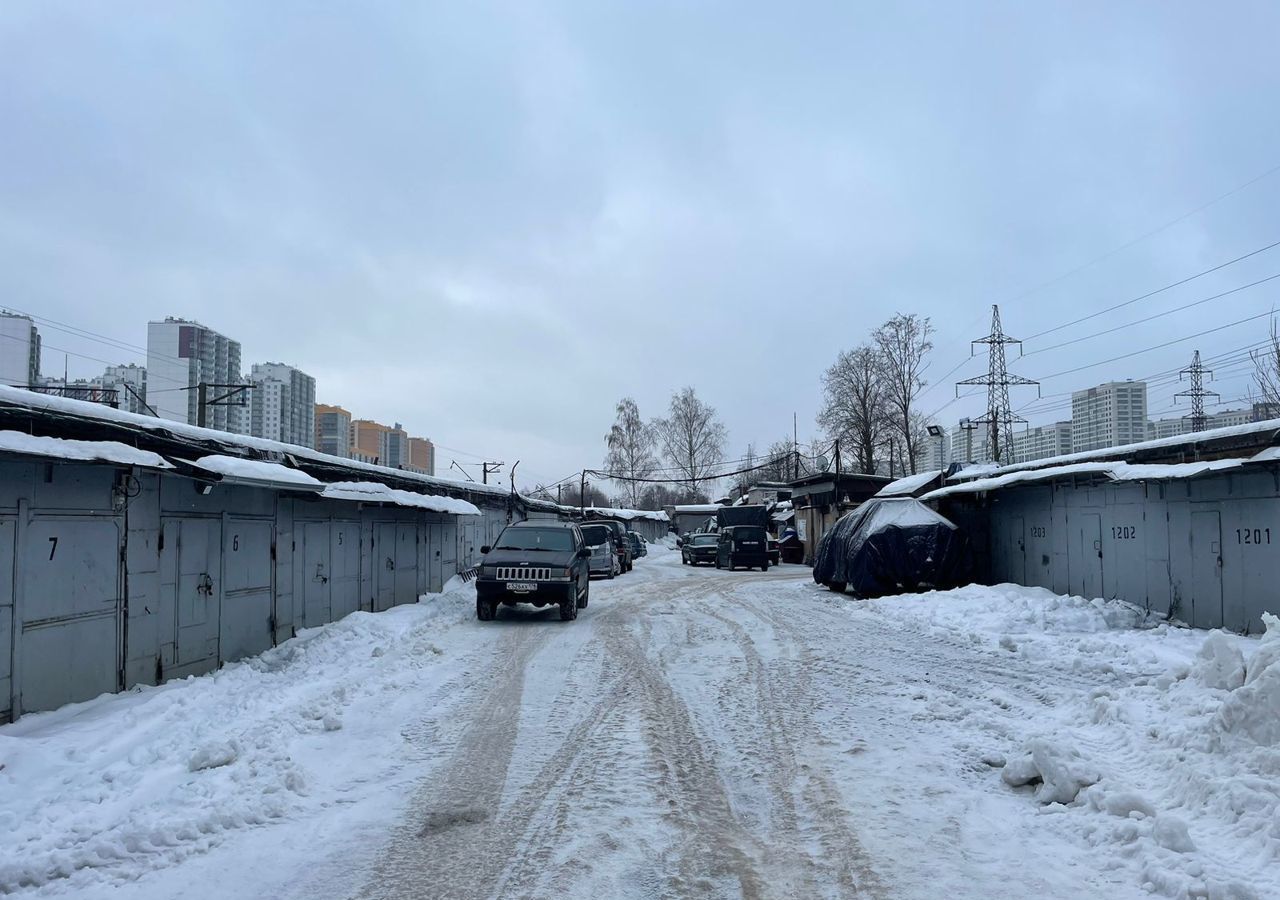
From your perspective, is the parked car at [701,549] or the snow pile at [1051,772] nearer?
the snow pile at [1051,772]

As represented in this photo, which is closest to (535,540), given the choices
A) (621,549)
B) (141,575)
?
(141,575)

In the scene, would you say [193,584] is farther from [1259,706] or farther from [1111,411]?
[1111,411]

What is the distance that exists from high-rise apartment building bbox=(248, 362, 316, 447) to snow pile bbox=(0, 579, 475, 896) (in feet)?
143

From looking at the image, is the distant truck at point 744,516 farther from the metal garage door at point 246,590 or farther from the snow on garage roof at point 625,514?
the metal garage door at point 246,590

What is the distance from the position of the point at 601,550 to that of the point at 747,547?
844cm

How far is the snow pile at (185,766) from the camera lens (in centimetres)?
466

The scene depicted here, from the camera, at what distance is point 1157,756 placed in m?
5.94

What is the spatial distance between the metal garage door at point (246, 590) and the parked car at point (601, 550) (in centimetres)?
1906

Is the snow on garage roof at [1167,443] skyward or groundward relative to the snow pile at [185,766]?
skyward

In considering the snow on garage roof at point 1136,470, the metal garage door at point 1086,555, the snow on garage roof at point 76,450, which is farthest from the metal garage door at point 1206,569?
the snow on garage roof at point 76,450

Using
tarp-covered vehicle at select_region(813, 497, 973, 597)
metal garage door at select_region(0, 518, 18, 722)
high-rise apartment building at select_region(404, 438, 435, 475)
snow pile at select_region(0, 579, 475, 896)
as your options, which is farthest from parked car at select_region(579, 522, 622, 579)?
high-rise apartment building at select_region(404, 438, 435, 475)

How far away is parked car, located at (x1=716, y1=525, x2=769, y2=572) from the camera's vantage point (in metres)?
36.6

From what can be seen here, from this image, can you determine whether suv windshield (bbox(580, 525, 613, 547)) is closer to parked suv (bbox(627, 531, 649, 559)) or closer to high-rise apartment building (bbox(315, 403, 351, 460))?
parked suv (bbox(627, 531, 649, 559))

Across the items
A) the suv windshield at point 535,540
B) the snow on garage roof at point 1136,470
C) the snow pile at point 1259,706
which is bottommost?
the snow pile at point 1259,706
